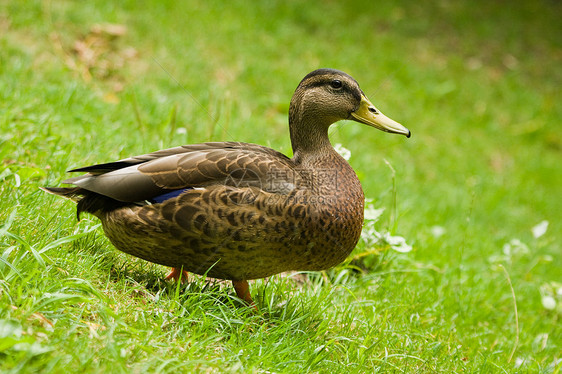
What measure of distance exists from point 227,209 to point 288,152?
65.8 inches

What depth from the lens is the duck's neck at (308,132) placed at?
2.99 m

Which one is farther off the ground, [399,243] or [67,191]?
[67,191]

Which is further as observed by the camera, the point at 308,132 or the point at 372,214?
the point at 372,214

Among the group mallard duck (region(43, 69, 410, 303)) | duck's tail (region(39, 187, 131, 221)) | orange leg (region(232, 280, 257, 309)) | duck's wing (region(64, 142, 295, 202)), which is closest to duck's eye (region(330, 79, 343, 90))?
mallard duck (region(43, 69, 410, 303))

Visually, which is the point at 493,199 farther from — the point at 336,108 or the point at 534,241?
the point at 336,108

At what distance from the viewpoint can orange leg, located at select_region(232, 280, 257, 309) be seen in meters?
2.77

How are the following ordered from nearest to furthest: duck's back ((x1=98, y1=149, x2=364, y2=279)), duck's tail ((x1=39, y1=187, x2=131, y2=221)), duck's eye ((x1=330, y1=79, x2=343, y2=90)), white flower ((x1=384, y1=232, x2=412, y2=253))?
duck's back ((x1=98, y1=149, x2=364, y2=279)) → duck's tail ((x1=39, y1=187, x2=131, y2=221)) → duck's eye ((x1=330, y1=79, x2=343, y2=90)) → white flower ((x1=384, y1=232, x2=412, y2=253))

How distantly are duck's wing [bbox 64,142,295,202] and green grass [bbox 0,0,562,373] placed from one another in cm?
28

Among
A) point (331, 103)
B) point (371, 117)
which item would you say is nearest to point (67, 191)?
point (331, 103)

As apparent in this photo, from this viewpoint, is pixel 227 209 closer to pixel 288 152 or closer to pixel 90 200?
pixel 90 200

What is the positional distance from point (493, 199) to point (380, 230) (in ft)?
12.6

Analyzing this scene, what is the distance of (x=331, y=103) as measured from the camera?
297cm

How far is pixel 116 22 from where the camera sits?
7309 millimetres

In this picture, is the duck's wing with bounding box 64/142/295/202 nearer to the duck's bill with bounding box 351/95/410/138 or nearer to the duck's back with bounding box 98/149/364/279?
the duck's back with bounding box 98/149/364/279
